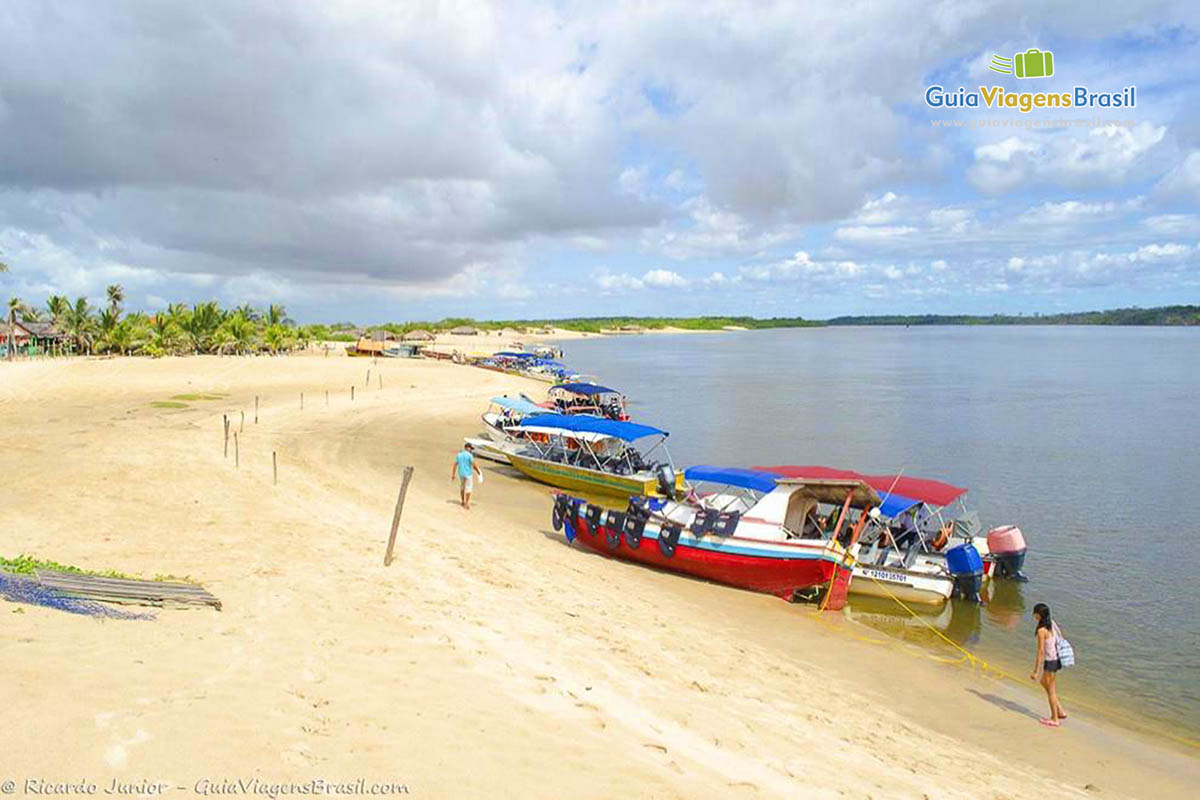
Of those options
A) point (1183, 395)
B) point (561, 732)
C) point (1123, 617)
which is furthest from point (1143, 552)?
point (1183, 395)

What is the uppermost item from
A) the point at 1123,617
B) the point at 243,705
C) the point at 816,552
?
the point at 243,705

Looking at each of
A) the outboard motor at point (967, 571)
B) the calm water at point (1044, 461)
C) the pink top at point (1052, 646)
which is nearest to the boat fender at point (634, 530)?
the calm water at point (1044, 461)

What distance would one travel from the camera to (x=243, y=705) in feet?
20.8

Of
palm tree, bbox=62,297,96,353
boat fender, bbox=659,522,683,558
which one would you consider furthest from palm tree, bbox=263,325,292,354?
boat fender, bbox=659,522,683,558

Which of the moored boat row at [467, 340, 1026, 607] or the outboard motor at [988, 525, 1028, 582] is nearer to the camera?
the moored boat row at [467, 340, 1026, 607]

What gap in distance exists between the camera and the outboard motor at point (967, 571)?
15.9 m

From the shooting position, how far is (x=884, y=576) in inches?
633

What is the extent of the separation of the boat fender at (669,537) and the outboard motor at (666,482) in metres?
6.27

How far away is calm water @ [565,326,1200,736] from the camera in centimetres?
1412

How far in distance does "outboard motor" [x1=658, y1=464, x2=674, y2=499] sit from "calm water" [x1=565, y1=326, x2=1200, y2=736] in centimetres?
790

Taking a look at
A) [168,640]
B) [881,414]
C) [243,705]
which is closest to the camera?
[243,705]

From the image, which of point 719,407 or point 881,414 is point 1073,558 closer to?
point 881,414

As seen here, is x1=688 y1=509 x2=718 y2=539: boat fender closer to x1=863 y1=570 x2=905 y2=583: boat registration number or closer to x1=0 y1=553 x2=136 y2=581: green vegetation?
x1=863 y1=570 x2=905 y2=583: boat registration number

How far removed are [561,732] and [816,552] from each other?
975cm
